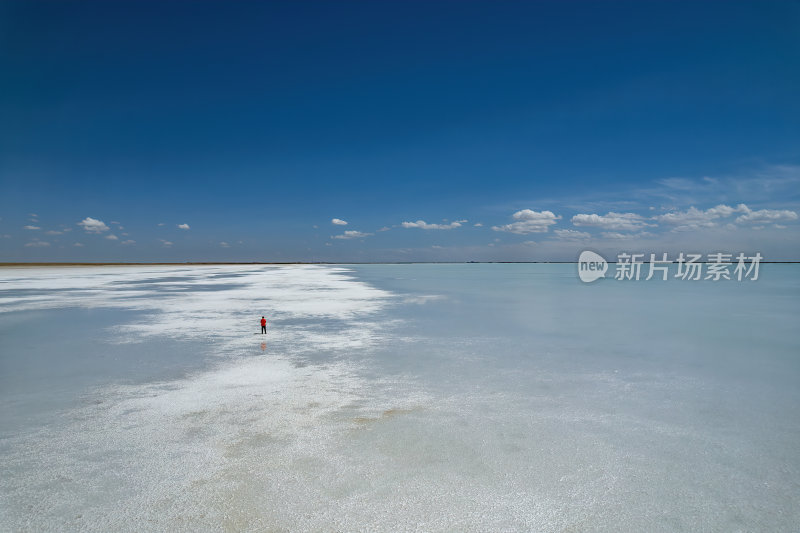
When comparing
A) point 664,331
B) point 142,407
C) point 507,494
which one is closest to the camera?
point 507,494

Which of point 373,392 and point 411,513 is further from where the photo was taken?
point 373,392

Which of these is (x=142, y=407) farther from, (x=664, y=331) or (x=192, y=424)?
(x=664, y=331)

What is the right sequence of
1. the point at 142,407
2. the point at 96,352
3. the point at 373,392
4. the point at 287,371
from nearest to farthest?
the point at 142,407 → the point at 373,392 → the point at 287,371 → the point at 96,352

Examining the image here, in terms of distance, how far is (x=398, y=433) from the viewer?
4730 mm

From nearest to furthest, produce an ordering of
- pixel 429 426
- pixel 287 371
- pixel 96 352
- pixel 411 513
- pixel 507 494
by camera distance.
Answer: pixel 411 513 → pixel 507 494 → pixel 429 426 → pixel 287 371 → pixel 96 352

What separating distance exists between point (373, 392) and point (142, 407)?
9.83 ft

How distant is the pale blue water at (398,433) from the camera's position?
3350 mm

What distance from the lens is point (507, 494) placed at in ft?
11.6

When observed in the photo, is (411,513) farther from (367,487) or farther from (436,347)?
(436,347)

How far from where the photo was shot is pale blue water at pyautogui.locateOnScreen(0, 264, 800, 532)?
3350 mm

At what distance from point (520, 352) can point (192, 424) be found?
6149mm

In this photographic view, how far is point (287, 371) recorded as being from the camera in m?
7.27

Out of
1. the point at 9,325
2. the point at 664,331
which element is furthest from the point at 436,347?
the point at 9,325

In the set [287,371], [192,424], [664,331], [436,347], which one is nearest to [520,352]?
[436,347]
